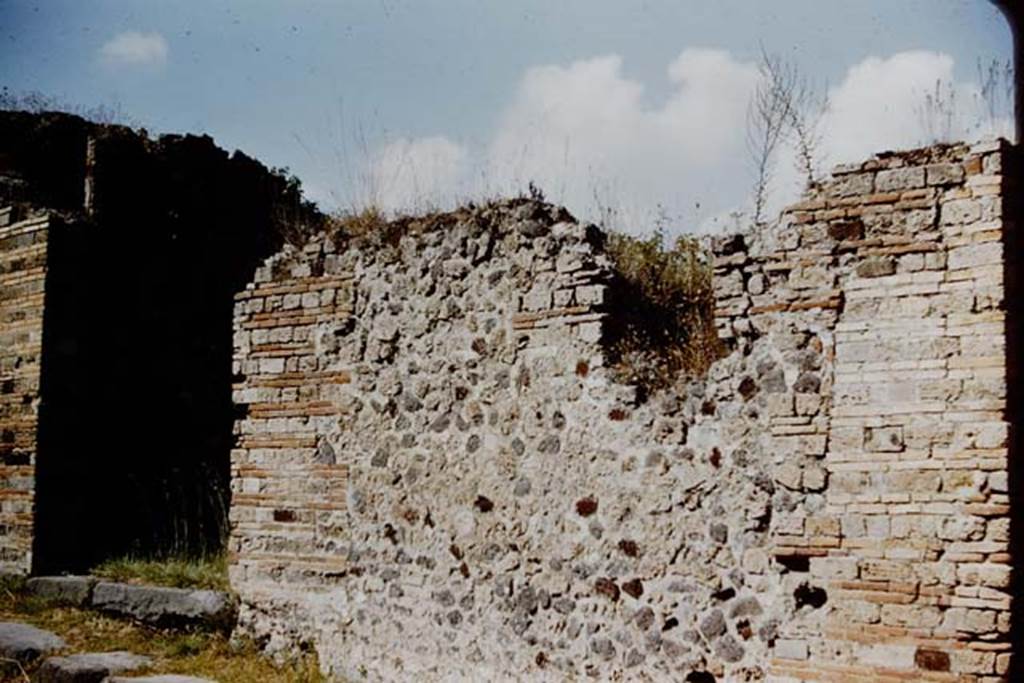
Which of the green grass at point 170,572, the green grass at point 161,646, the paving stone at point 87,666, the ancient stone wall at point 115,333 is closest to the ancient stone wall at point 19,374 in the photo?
the ancient stone wall at point 115,333

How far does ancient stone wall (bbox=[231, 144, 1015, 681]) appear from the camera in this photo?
15.5ft

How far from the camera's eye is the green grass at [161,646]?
23.1ft

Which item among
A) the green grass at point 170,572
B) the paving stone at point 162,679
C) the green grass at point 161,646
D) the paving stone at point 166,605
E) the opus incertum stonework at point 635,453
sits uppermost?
the opus incertum stonework at point 635,453

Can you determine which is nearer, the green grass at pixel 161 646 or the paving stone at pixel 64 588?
the green grass at pixel 161 646

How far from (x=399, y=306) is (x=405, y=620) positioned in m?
1.93

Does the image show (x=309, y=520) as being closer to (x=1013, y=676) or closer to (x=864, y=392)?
(x=864, y=392)

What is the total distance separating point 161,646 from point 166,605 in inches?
16.6

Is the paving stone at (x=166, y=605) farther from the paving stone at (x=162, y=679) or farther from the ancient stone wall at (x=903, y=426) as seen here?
the ancient stone wall at (x=903, y=426)

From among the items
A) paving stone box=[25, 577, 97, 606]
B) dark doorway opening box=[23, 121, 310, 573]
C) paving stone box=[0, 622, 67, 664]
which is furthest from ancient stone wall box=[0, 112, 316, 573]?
paving stone box=[0, 622, 67, 664]

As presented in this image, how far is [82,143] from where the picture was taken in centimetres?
1114

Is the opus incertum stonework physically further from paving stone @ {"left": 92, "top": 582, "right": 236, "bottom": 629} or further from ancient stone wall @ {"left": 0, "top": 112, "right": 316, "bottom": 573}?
ancient stone wall @ {"left": 0, "top": 112, "right": 316, "bottom": 573}

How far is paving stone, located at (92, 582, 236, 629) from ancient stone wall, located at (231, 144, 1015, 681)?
19.0 inches

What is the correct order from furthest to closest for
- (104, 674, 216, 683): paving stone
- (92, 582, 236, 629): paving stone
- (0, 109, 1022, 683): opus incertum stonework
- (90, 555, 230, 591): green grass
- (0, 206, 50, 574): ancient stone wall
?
(0, 206, 50, 574): ancient stone wall → (90, 555, 230, 591): green grass → (92, 582, 236, 629): paving stone → (104, 674, 216, 683): paving stone → (0, 109, 1022, 683): opus incertum stonework

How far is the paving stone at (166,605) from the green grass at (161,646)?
79 mm
